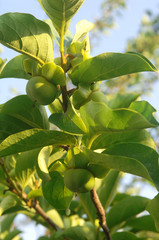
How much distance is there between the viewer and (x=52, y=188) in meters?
0.81

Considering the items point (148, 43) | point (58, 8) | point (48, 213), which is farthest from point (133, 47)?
point (58, 8)

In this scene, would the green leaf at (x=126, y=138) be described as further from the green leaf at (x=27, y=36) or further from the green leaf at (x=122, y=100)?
the green leaf at (x=27, y=36)

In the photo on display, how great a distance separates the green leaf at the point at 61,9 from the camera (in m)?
0.68

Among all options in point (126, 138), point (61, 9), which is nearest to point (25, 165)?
point (126, 138)

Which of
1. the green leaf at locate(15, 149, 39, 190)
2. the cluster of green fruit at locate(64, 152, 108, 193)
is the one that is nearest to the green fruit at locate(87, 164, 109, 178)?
the cluster of green fruit at locate(64, 152, 108, 193)

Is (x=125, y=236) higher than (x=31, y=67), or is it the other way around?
(x=31, y=67)

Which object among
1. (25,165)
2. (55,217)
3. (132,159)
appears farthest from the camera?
(55,217)

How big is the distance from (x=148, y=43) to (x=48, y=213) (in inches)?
115

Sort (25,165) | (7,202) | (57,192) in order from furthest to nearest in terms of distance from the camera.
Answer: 1. (7,202)
2. (25,165)
3. (57,192)

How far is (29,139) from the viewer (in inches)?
25.3

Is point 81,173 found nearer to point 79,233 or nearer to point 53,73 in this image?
point 53,73

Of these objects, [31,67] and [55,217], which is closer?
[31,67]

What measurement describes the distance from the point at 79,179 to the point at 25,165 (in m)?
0.34

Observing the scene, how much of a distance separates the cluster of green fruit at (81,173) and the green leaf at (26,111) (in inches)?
6.0
